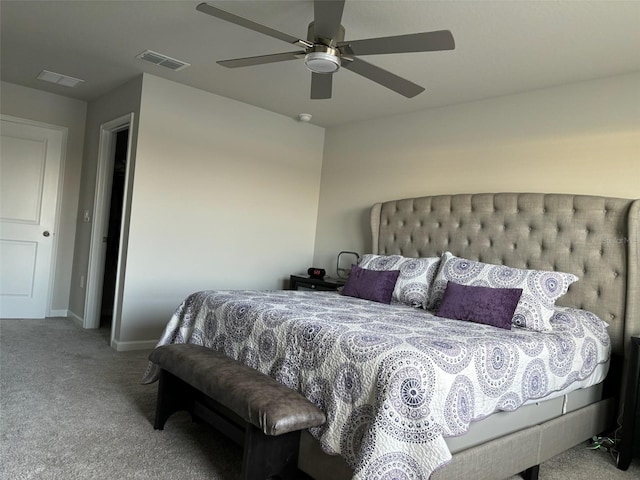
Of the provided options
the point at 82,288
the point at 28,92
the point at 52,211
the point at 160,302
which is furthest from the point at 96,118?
the point at 160,302

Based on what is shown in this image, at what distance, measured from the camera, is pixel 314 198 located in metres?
5.51

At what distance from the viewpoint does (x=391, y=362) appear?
1.78 metres

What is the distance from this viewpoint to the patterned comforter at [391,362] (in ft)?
5.51

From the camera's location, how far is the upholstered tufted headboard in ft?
9.80

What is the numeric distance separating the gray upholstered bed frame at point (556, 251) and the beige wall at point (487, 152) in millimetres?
185

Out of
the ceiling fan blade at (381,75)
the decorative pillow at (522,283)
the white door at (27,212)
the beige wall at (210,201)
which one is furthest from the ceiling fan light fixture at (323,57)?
the white door at (27,212)

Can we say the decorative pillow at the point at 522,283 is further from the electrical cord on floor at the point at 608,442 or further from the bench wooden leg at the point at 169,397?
the bench wooden leg at the point at 169,397

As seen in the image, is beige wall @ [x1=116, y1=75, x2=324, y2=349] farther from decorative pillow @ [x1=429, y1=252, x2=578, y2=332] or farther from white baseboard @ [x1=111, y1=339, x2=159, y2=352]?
decorative pillow @ [x1=429, y1=252, x2=578, y2=332]

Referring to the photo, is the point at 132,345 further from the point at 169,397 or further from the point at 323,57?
the point at 323,57

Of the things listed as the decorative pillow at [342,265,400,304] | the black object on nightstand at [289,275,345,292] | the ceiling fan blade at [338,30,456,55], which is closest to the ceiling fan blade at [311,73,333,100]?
the ceiling fan blade at [338,30,456,55]

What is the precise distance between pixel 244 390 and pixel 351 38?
2.25 meters

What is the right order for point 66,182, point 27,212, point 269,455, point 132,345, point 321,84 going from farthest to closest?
point 66,182 < point 27,212 < point 132,345 < point 321,84 < point 269,455

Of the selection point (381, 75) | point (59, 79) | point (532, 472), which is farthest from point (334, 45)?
point (59, 79)

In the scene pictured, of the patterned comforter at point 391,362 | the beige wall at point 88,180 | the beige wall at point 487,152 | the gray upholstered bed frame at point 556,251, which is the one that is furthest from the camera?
the beige wall at point 88,180
